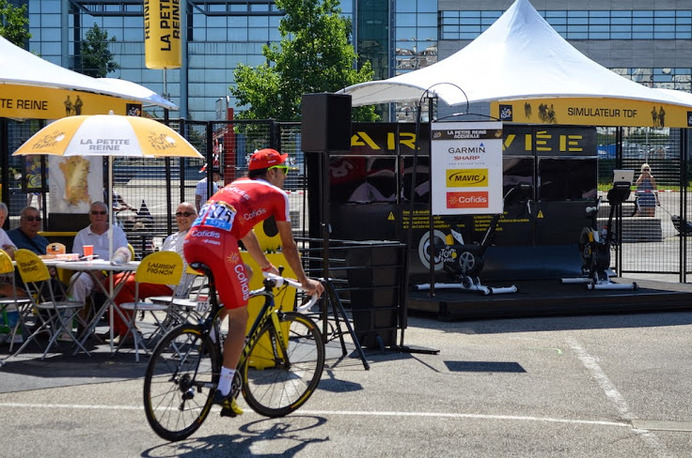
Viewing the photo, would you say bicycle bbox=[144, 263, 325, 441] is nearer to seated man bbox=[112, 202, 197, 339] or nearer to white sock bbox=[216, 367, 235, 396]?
white sock bbox=[216, 367, 235, 396]

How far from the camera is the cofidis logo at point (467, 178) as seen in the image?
1211 cm

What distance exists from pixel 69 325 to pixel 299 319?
4027mm

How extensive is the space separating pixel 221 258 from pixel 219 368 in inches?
27.6

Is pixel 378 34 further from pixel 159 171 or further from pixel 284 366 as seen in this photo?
pixel 284 366

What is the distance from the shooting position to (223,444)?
20.2 ft

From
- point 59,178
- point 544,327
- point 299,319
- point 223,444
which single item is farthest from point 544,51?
point 223,444

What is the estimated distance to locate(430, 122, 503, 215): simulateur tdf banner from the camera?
12.1 meters

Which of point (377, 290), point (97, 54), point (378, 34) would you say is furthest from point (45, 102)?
point (378, 34)

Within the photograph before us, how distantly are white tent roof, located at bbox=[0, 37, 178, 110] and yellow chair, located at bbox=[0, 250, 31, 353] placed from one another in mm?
2065

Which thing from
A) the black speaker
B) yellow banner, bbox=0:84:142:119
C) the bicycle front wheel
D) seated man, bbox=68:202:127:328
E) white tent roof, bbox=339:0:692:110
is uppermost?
white tent roof, bbox=339:0:692:110

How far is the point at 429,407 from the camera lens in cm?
726

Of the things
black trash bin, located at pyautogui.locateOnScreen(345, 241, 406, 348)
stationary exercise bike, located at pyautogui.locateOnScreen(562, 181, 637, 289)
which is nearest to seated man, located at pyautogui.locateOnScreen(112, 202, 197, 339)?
black trash bin, located at pyautogui.locateOnScreen(345, 241, 406, 348)

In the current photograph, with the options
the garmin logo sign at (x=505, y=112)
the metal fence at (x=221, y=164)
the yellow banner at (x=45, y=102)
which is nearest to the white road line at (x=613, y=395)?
the garmin logo sign at (x=505, y=112)

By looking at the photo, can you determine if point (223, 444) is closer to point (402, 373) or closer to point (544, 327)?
point (402, 373)
